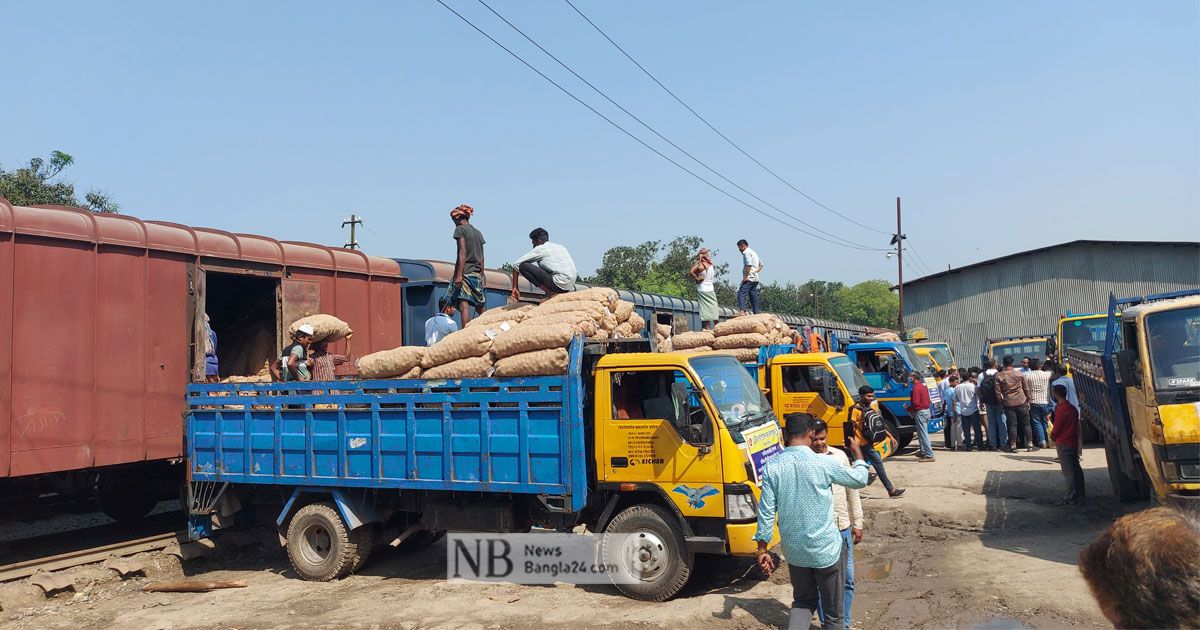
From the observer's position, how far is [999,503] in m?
10.1

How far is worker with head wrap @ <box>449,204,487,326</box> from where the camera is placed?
9906 millimetres

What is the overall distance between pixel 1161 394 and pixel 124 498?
12.3 meters

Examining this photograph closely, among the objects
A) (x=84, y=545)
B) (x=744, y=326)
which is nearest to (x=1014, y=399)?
(x=744, y=326)

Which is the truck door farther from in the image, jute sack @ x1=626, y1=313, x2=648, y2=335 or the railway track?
the railway track

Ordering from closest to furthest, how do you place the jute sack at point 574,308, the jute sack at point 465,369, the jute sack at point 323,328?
the jute sack at point 465,369 < the jute sack at point 574,308 < the jute sack at point 323,328

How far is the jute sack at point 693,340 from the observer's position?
12102 millimetres

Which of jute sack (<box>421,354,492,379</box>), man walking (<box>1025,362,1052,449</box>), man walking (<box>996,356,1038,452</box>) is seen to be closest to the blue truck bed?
jute sack (<box>421,354,492,379</box>)

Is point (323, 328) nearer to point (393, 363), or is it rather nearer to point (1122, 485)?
point (393, 363)

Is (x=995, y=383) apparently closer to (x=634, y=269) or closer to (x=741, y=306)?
(x=741, y=306)

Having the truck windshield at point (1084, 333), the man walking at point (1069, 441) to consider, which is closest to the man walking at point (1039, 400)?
the truck windshield at point (1084, 333)

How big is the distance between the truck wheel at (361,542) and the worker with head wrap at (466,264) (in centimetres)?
279

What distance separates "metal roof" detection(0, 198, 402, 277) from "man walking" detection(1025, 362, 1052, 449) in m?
12.2

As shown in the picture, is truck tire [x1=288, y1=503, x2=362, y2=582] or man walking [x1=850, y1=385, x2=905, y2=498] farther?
man walking [x1=850, y1=385, x2=905, y2=498]

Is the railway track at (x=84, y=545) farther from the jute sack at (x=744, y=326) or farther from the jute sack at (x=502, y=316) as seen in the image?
the jute sack at (x=744, y=326)
